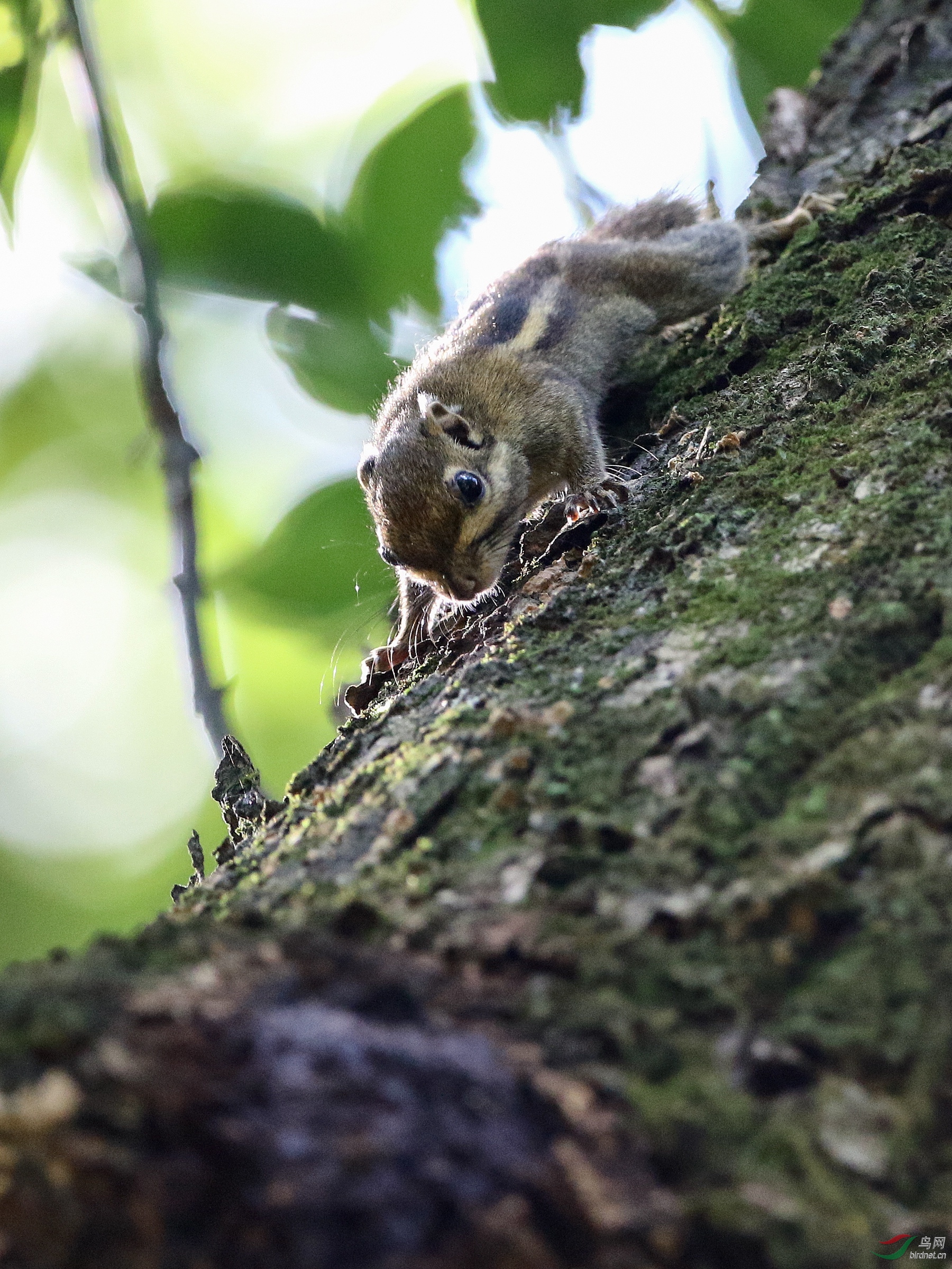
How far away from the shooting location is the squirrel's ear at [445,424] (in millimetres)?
4074

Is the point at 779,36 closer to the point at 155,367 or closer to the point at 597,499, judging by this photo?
the point at 597,499

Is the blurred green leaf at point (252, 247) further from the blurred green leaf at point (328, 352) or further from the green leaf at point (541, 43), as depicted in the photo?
the green leaf at point (541, 43)

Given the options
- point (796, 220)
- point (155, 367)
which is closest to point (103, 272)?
point (155, 367)

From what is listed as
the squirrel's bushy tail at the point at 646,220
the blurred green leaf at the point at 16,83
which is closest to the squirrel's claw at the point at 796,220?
the squirrel's bushy tail at the point at 646,220

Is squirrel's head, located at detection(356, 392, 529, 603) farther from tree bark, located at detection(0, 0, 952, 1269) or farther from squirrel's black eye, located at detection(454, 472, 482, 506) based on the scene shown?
tree bark, located at detection(0, 0, 952, 1269)

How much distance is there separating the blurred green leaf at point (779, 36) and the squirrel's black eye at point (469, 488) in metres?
1.89

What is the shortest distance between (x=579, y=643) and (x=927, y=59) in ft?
12.1

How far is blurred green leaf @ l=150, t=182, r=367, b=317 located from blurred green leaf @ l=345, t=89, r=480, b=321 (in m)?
0.10

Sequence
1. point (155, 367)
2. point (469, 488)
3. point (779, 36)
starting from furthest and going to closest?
point (779, 36)
point (469, 488)
point (155, 367)

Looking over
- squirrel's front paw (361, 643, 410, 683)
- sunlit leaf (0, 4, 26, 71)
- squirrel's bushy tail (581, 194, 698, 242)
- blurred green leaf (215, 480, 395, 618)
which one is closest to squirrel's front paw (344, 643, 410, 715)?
squirrel's front paw (361, 643, 410, 683)

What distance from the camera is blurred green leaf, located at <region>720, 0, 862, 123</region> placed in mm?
4008

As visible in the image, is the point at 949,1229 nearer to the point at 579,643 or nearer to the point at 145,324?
the point at 579,643

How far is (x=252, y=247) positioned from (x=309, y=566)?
109 cm

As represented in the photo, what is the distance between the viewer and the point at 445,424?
409cm
